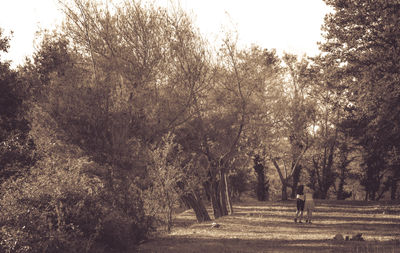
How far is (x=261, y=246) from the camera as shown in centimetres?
1342

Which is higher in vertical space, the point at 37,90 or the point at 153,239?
the point at 37,90

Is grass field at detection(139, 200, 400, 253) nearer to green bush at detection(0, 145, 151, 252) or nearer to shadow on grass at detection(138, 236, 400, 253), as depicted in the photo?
shadow on grass at detection(138, 236, 400, 253)

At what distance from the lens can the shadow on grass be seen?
40.8 ft

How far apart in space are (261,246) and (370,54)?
41.0 feet

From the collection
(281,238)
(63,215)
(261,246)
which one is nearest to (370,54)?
(281,238)

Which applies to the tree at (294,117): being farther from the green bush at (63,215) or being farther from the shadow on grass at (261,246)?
the green bush at (63,215)

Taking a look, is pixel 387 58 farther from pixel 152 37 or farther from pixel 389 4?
pixel 152 37

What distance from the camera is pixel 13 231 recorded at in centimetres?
1033

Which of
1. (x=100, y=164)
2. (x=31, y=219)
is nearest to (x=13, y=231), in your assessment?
(x=31, y=219)

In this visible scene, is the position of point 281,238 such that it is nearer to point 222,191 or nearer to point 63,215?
point 63,215

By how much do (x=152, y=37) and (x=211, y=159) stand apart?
8.51 m

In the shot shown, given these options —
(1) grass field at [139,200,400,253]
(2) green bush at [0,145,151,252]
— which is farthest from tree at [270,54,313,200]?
(2) green bush at [0,145,151,252]

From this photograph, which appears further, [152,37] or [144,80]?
[152,37]

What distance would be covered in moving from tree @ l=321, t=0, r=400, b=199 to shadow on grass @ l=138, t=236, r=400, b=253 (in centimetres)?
924
